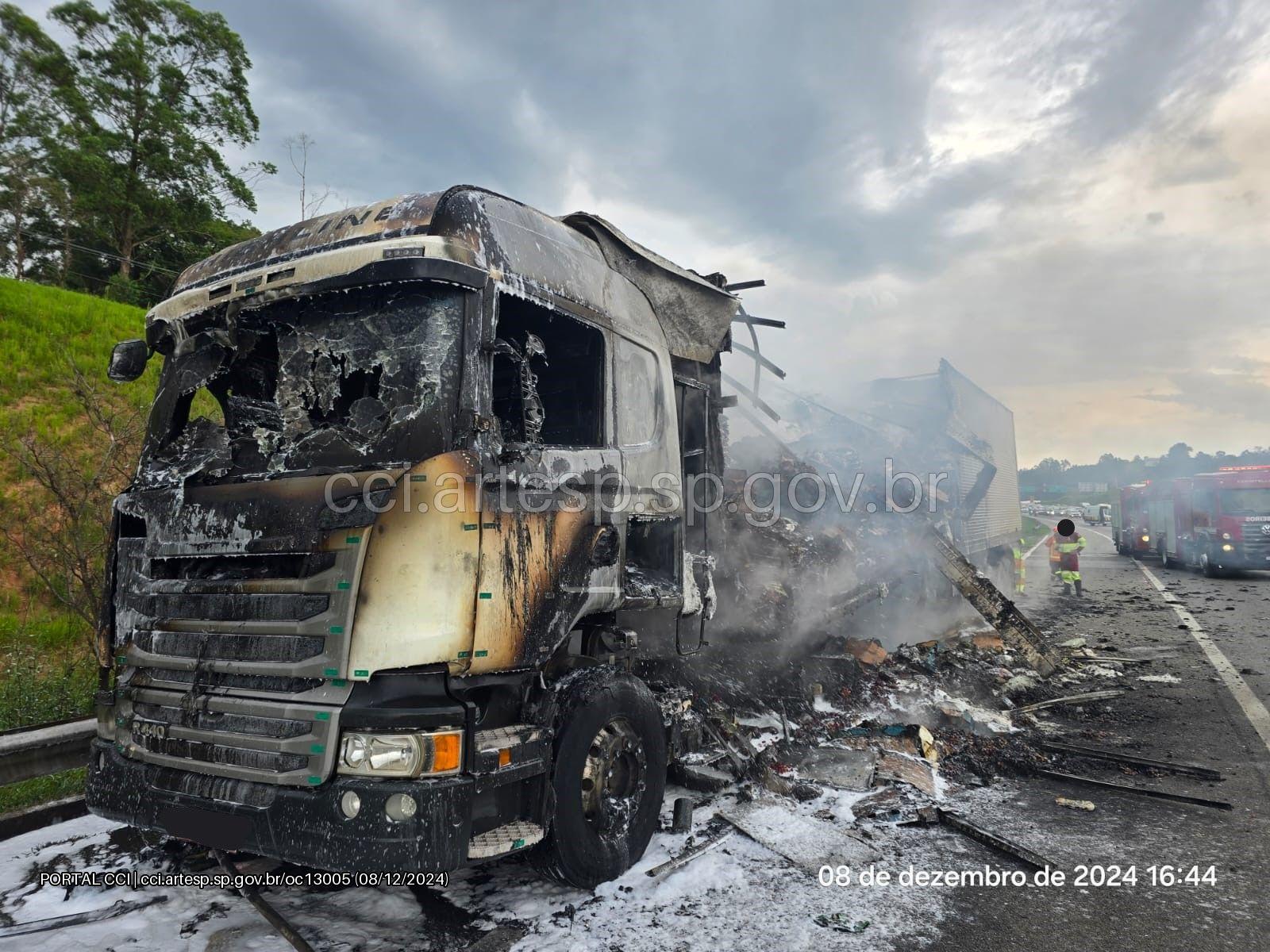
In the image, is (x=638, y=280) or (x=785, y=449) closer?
(x=638, y=280)

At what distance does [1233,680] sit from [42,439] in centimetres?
1486

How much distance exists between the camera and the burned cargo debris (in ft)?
8.34

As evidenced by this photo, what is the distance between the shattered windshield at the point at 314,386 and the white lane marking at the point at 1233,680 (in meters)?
6.71

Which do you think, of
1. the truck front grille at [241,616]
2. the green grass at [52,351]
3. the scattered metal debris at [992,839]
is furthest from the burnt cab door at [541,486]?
A: the green grass at [52,351]

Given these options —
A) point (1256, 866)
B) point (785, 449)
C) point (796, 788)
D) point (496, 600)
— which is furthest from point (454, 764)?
point (785, 449)

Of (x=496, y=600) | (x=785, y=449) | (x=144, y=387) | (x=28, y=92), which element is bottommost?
(x=496, y=600)

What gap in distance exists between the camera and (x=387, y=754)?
2.53 m

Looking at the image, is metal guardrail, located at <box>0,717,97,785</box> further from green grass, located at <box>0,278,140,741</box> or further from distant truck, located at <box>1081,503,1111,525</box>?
distant truck, located at <box>1081,503,1111,525</box>

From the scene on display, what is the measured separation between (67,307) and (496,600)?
16304mm

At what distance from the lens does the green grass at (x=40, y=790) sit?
427cm

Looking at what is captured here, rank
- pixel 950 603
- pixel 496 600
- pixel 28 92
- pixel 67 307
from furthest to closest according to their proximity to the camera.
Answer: pixel 28 92, pixel 67 307, pixel 950 603, pixel 496 600

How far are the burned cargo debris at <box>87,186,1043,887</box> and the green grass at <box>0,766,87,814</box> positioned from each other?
187 cm

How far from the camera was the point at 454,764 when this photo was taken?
102 inches

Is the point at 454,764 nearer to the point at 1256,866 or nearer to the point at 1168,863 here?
the point at 1168,863
